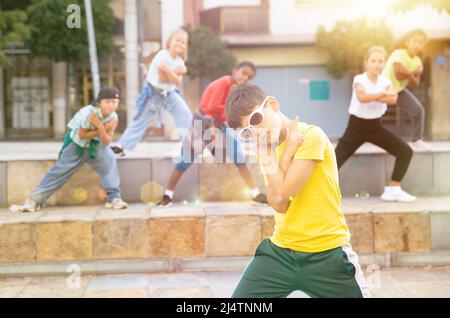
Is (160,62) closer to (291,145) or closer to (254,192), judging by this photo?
(254,192)

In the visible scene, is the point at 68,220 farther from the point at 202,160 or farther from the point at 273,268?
the point at 273,268

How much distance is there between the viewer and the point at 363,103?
6.05 meters

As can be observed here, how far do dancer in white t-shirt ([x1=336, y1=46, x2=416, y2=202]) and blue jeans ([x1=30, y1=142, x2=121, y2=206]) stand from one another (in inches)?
87.5

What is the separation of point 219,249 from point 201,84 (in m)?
14.3

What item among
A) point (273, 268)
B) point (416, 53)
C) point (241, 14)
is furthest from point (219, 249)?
point (241, 14)

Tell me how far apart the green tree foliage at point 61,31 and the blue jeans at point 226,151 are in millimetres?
12067

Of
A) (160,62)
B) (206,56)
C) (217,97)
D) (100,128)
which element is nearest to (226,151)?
(217,97)

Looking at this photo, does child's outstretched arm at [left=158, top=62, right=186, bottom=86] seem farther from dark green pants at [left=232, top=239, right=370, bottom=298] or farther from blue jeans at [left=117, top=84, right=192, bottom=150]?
dark green pants at [left=232, top=239, right=370, bottom=298]

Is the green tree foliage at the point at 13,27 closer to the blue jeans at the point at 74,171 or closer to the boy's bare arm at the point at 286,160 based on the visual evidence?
the blue jeans at the point at 74,171

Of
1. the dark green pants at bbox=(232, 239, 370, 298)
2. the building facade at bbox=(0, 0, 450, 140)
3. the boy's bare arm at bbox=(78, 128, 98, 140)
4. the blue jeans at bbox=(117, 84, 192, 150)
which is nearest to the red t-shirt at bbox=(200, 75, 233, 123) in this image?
the blue jeans at bbox=(117, 84, 192, 150)

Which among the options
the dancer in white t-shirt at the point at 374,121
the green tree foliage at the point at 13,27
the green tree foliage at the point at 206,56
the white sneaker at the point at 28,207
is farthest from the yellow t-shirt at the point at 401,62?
the green tree foliage at the point at 13,27

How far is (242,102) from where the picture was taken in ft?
8.86

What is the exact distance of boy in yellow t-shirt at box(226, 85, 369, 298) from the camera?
105 inches

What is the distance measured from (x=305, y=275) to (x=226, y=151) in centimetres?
385
